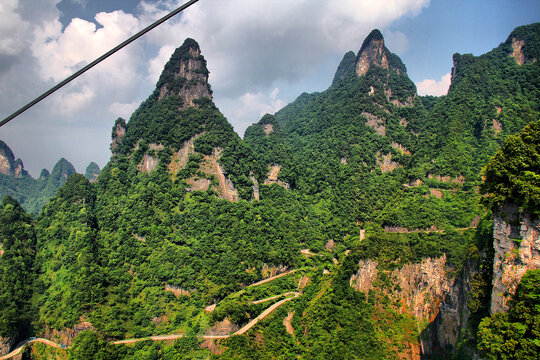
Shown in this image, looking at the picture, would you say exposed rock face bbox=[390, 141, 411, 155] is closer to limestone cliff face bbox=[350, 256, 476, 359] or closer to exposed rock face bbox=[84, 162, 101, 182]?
limestone cliff face bbox=[350, 256, 476, 359]

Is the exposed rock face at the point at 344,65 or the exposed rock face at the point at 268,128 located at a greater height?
the exposed rock face at the point at 344,65

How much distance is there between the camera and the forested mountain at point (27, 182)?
86.2 m

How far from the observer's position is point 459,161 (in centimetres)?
4197

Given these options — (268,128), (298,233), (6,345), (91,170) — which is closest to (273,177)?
(298,233)

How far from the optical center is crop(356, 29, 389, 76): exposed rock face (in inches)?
2795

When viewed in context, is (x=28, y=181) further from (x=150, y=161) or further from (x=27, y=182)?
(x=150, y=161)

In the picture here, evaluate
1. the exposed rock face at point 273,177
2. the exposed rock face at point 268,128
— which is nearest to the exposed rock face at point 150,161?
the exposed rock face at point 273,177

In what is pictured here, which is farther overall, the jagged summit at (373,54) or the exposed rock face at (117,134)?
the jagged summit at (373,54)

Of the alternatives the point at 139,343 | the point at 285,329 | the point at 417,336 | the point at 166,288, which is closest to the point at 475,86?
the point at 417,336

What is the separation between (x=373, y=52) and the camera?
71.9m

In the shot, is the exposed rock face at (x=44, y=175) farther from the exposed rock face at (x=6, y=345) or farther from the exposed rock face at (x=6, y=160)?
the exposed rock face at (x=6, y=345)

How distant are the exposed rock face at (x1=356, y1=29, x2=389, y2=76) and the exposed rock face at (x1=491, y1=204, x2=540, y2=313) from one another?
64.2 m

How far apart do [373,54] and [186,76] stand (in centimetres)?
4003

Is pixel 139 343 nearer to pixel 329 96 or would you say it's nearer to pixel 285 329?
pixel 285 329
